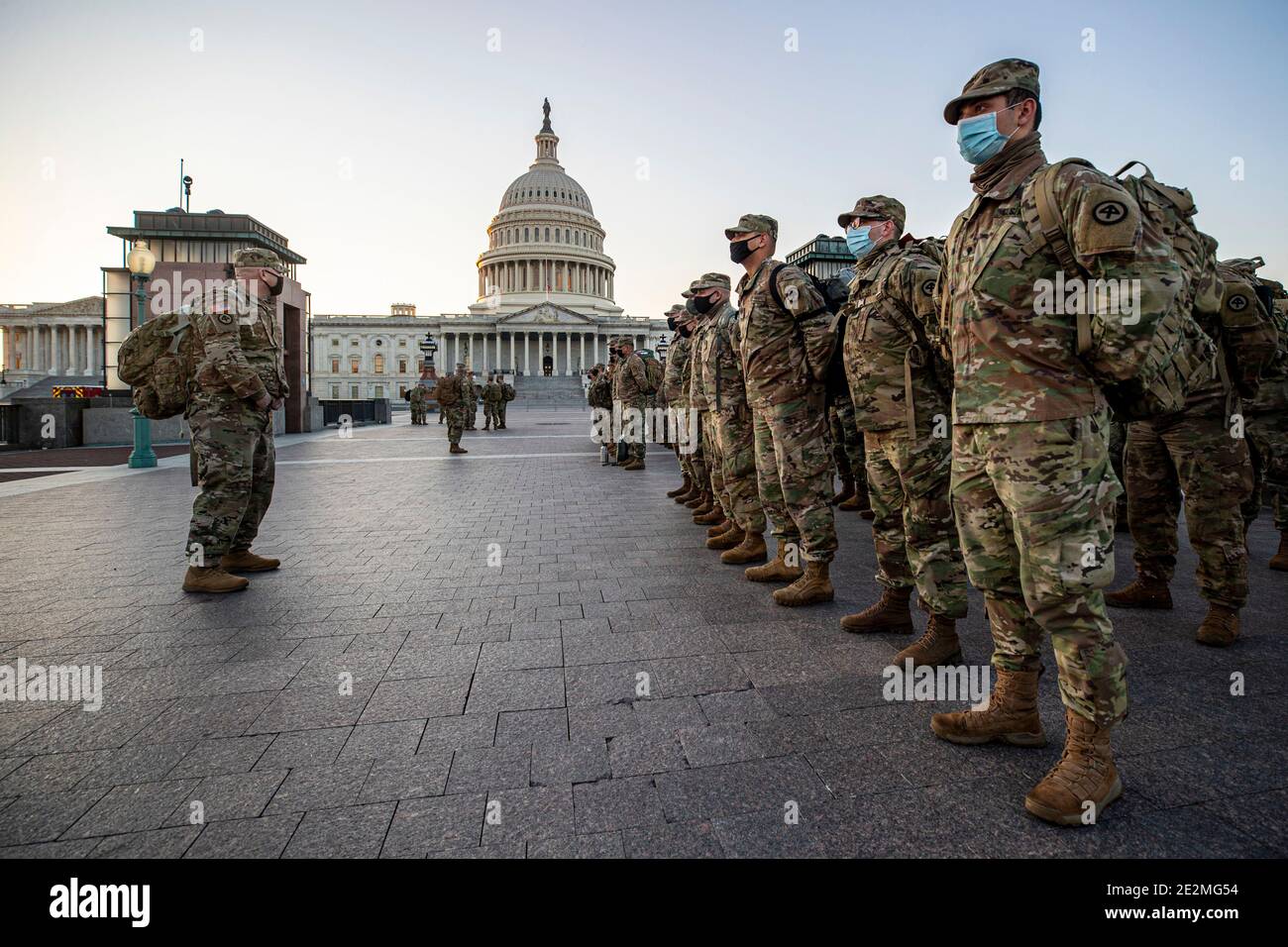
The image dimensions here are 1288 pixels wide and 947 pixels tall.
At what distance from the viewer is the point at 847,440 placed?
8.33m

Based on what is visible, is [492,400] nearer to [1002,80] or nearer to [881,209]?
[881,209]

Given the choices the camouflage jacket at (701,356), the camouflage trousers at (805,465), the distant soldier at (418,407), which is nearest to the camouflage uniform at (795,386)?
the camouflage trousers at (805,465)

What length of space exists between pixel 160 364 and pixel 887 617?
18.0ft

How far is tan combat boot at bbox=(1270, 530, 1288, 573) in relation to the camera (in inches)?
211

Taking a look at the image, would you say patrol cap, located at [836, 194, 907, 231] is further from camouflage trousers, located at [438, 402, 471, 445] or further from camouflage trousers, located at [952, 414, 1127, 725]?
camouflage trousers, located at [438, 402, 471, 445]

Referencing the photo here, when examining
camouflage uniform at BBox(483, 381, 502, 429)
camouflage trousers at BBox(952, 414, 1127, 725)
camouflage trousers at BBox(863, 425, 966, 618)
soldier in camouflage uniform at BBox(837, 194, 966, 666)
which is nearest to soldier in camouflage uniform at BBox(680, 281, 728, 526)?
soldier in camouflage uniform at BBox(837, 194, 966, 666)

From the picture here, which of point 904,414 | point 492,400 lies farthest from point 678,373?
point 492,400

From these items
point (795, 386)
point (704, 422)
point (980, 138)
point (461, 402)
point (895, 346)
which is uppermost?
point (980, 138)

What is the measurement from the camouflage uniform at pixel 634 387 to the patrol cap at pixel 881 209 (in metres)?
8.73

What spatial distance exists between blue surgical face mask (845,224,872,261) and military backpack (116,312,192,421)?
487 centimetres

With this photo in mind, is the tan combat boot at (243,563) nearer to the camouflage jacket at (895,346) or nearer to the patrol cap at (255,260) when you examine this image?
the patrol cap at (255,260)
